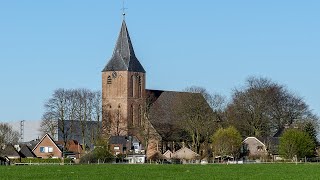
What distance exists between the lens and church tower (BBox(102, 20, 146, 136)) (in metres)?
127

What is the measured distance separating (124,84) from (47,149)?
57.0ft

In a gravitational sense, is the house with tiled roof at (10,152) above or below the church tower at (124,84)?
below

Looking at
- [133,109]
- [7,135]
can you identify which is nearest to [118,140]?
[133,109]

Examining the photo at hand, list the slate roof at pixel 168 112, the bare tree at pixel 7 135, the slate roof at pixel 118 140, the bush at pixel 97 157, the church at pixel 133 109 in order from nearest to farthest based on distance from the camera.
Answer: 1. the bush at pixel 97 157
2. the slate roof at pixel 118 140
3. the church at pixel 133 109
4. the slate roof at pixel 168 112
5. the bare tree at pixel 7 135

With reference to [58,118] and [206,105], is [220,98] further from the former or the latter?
[58,118]

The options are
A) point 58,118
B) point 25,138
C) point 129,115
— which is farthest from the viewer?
point 25,138

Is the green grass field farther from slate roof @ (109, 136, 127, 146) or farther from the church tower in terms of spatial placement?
the church tower

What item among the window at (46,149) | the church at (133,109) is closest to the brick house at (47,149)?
the window at (46,149)

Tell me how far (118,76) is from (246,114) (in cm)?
2227

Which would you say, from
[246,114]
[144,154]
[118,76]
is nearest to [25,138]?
[118,76]

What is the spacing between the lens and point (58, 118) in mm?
111312

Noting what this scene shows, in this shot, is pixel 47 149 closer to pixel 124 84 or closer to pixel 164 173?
pixel 124 84

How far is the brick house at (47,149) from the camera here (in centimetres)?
11591

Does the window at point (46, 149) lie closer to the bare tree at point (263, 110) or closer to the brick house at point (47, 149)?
the brick house at point (47, 149)
